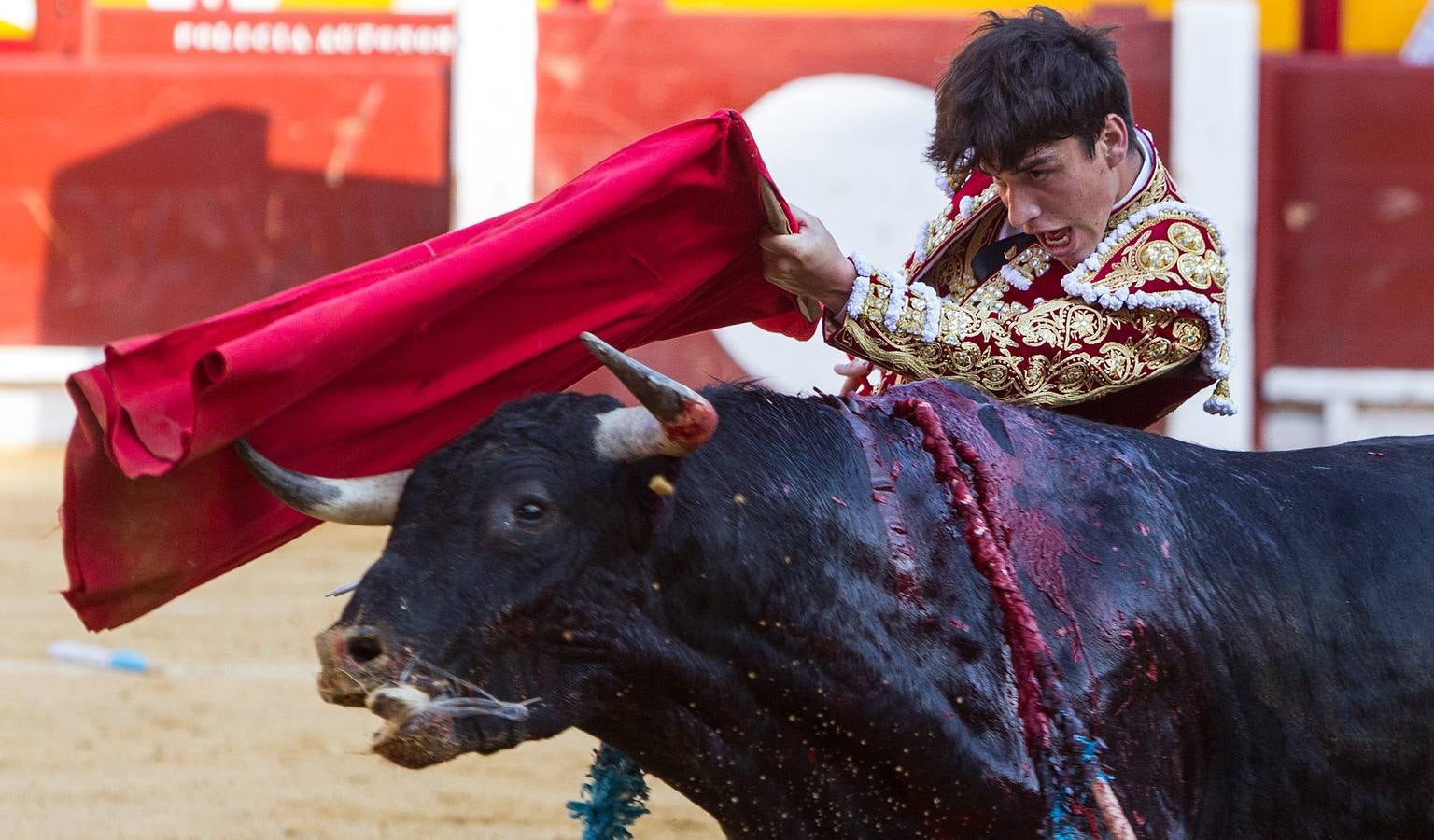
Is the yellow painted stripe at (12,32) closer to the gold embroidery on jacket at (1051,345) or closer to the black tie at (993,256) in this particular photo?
the black tie at (993,256)

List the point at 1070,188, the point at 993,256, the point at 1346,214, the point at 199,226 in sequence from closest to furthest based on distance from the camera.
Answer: the point at 1070,188 < the point at 993,256 < the point at 1346,214 < the point at 199,226

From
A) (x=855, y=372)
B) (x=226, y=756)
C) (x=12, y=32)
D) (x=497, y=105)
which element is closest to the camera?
(x=855, y=372)

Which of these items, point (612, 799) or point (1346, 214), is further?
point (1346, 214)

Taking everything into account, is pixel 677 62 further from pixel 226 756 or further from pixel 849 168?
pixel 226 756

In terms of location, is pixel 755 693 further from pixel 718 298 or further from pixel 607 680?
pixel 718 298

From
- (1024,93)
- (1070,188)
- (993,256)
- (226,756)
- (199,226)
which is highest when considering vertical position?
(1024,93)

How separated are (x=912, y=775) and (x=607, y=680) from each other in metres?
0.33

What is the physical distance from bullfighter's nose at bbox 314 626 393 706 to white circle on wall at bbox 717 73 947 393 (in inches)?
231

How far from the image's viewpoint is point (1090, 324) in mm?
2062

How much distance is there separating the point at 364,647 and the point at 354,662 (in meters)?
0.02

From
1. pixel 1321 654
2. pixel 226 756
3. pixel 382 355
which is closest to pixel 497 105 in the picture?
pixel 226 756

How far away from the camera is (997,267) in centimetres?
232

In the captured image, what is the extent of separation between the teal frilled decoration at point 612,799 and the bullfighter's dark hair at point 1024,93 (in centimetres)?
82

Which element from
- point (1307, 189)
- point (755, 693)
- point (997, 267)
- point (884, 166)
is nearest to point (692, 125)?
point (997, 267)
